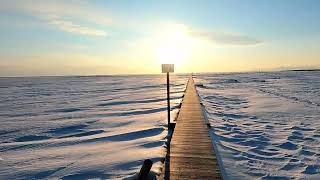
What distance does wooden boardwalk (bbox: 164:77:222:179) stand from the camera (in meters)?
5.53

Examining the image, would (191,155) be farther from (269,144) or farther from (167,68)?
(167,68)

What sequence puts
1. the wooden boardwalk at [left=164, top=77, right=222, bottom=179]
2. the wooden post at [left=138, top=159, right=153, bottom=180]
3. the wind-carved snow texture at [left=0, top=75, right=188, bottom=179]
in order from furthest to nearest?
the wind-carved snow texture at [left=0, top=75, right=188, bottom=179] < the wooden boardwalk at [left=164, top=77, right=222, bottom=179] < the wooden post at [left=138, top=159, right=153, bottom=180]

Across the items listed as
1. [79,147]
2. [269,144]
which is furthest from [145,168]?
[269,144]

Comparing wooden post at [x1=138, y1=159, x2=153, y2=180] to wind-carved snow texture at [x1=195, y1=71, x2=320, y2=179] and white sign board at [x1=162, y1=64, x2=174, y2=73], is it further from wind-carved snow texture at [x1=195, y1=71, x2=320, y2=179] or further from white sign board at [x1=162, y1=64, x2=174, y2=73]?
white sign board at [x1=162, y1=64, x2=174, y2=73]

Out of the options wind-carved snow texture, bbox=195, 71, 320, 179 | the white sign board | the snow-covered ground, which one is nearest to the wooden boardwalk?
the snow-covered ground

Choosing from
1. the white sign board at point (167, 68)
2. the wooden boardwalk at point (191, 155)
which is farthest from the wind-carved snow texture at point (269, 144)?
the white sign board at point (167, 68)

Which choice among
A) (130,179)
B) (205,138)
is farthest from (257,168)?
(130,179)

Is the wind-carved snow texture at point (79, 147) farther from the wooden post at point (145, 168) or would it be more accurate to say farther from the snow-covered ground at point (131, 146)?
the wooden post at point (145, 168)

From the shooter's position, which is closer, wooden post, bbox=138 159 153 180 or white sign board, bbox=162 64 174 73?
wooden post, bbox=138 159 153 180

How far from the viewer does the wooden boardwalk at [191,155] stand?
553cm

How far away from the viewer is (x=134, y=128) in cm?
1100

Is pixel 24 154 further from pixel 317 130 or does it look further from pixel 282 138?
pixel 317 130

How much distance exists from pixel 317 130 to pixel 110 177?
296 inches

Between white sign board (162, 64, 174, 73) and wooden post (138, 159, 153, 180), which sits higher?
white sign board (162, 64, 174, 73)
